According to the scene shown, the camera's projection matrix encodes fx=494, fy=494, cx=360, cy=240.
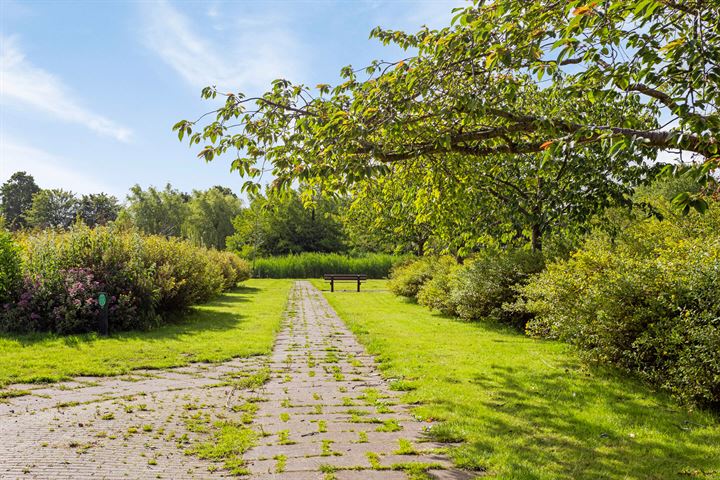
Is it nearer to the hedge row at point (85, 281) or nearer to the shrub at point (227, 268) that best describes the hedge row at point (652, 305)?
the hedge row at point (85, 281)

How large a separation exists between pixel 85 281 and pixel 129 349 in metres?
3.00

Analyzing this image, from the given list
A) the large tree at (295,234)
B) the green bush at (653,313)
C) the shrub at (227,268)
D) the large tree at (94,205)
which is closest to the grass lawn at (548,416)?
the green bush at (653,313)

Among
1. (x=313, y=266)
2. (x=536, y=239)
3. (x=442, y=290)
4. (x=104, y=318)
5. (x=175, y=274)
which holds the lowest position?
(x=104, y=318)

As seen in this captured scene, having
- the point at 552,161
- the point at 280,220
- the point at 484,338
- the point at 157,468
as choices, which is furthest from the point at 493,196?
the point at 280,220

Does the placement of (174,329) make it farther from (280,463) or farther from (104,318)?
(280,463)

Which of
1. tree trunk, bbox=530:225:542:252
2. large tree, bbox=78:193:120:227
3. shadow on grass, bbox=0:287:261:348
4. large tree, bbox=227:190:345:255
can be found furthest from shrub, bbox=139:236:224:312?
large tree, bbox=78:193:120:227

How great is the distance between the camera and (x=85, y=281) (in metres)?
10.7

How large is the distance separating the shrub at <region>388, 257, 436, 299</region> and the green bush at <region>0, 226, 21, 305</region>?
12.9 meters

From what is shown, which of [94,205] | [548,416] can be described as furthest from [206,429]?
[94,205]

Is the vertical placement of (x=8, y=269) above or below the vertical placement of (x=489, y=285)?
above

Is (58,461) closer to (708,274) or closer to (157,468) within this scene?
(157,468)

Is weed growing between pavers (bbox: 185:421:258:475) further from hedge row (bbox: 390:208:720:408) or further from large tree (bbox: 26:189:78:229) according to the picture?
large tree (bbox: 26:189:78:229)

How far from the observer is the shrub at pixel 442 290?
582 inches

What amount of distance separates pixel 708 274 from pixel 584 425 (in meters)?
2.24
